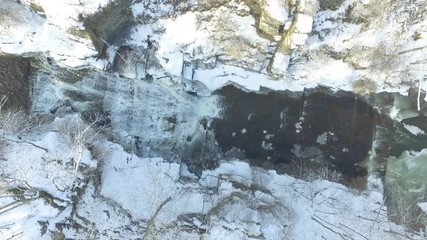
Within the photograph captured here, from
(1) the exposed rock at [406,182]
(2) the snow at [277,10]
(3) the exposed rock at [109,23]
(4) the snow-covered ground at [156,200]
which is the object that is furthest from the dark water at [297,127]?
(3) the exposed rock at [109,23]

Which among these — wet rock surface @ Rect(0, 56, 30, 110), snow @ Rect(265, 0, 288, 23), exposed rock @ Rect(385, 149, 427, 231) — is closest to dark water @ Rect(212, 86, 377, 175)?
exposed rock @ Rect(385, 149, 427, 231)

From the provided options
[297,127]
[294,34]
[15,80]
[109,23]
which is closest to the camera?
[294,34]

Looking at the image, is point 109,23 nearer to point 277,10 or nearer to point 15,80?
point 15,80

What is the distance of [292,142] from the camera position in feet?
65.9

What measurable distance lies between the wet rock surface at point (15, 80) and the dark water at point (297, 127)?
800cm

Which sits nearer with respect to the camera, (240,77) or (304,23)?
(304,23)

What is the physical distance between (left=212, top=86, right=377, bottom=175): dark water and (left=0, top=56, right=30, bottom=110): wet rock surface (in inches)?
315

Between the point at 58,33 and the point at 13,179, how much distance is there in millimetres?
5944

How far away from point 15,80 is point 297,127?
39.4 feet

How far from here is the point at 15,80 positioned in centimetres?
1862

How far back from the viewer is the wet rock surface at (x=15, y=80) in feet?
60.3

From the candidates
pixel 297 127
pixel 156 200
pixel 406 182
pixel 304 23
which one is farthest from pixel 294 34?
pixel 156 200

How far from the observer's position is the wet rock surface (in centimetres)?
1838

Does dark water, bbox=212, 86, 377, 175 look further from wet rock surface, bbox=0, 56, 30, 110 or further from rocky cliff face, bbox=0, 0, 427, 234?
wet rock surface, bbox=0, 56, 30, 110
